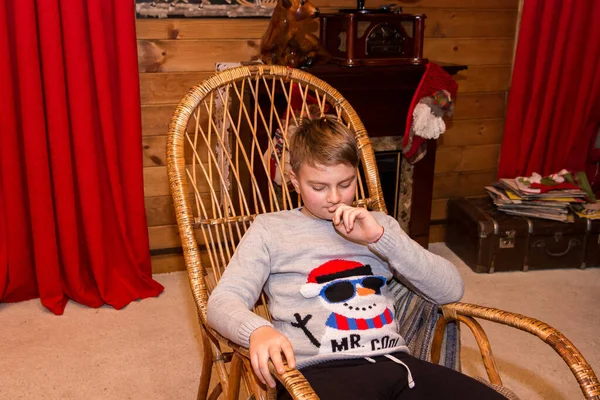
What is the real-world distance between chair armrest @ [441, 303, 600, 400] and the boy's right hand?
1.49ft

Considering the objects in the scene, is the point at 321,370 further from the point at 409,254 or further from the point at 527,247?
the point at 527,247

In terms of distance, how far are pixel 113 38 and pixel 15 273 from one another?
99 centimetres

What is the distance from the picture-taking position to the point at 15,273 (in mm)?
2568

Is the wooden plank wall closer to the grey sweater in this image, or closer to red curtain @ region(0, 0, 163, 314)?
red curtain @ region(0, 0, 163, 314)

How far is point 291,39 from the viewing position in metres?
2.43

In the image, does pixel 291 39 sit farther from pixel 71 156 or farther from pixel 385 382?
pixel 385 382

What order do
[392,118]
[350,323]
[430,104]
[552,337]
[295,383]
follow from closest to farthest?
[295,383] < [552,337] < [350,323] < [430,104] < [392,118]

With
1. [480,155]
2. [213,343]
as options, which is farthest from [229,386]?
[480,155]

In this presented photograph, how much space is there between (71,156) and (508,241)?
1889mm

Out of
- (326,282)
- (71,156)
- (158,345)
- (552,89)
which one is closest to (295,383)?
(326,282)

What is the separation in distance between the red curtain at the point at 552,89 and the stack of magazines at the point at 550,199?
0.15 metres

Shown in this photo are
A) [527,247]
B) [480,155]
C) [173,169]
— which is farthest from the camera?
[480,155]

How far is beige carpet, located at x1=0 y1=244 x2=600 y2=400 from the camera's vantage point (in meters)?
2.10

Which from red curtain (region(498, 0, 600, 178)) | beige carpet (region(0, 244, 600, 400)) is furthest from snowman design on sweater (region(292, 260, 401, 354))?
red curtain (region(498, 0, 600, 178))
